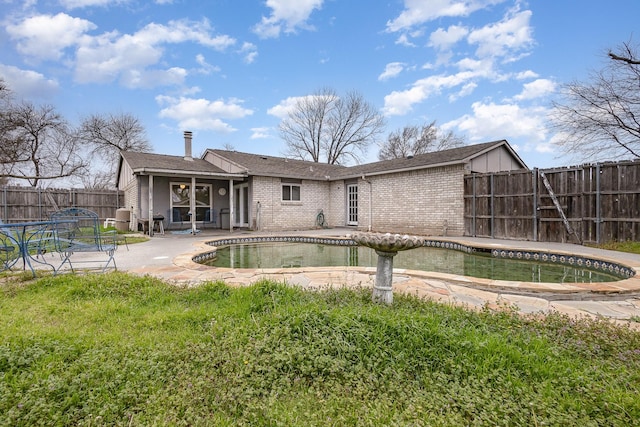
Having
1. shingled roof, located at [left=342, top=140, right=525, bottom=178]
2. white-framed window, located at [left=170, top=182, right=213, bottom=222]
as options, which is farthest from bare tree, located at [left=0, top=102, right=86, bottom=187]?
shingled roof, located at [left=342, top=140, right=525, bottom=178]

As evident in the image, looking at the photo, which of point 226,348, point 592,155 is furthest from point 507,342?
point 592,155

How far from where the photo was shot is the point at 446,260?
7.18 m

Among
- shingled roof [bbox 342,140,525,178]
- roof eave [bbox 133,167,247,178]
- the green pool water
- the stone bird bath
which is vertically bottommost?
the green pool water

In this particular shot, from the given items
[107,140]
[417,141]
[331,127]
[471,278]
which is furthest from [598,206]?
[107,140]

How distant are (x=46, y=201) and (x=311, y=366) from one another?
17331 millimetres

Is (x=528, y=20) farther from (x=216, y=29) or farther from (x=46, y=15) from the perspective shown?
(x=46, y=15)

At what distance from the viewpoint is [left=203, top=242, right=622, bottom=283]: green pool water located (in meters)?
5.52

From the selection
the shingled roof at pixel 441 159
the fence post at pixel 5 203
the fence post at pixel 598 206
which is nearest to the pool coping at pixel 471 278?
the fence post at pixel 598 206

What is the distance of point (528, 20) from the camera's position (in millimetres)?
9656

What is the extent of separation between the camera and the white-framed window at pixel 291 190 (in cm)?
1402

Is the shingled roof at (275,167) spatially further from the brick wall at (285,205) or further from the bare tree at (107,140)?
the bare tree at (107,140)

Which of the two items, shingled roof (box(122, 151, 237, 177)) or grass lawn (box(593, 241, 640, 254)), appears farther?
shingled roof (box(122, 151, 237, 177))

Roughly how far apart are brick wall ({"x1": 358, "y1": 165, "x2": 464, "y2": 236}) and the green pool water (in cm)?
250

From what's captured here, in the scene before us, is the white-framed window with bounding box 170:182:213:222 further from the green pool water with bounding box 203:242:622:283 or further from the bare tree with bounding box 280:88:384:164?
the bare tree with bounding box 280:88:384:164
